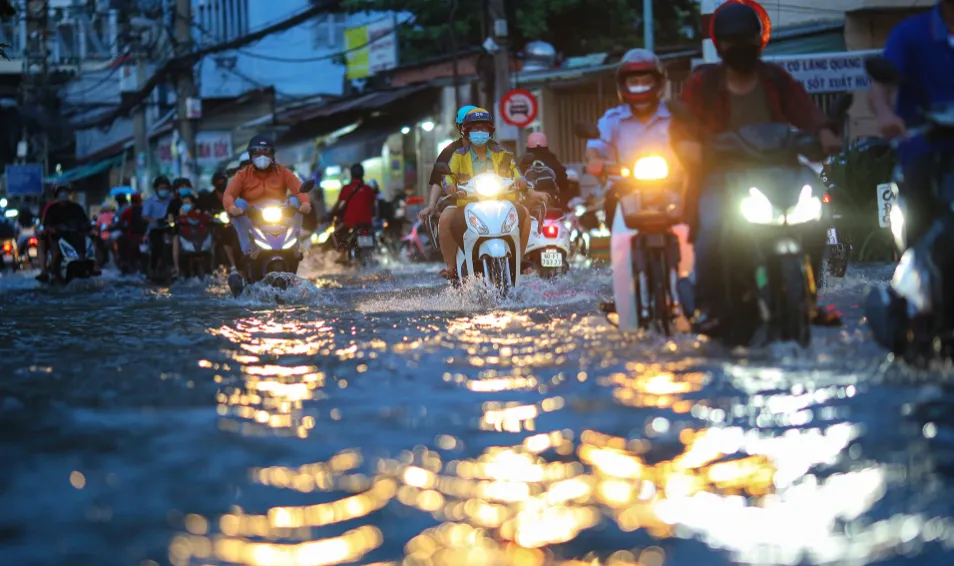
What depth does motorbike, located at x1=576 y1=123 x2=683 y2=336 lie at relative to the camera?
29.0 feet

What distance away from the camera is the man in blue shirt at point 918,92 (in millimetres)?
7102

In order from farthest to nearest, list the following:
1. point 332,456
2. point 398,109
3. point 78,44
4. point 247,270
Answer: point 78,44 → point 398,109 → point 247,270 → point 332,456

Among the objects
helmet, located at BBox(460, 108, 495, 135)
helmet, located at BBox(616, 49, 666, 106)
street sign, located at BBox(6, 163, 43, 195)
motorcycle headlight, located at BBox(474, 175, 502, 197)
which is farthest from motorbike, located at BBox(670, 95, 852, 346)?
street sign, located at BBox(6, 163, 43, 195)

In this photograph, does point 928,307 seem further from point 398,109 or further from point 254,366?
point 398,109

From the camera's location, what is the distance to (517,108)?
26.0 m

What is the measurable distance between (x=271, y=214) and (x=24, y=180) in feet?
156

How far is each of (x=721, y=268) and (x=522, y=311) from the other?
3.93 metres

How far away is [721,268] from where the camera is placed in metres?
8.12

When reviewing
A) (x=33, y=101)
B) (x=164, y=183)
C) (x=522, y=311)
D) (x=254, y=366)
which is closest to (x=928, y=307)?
(x=254, y=366)

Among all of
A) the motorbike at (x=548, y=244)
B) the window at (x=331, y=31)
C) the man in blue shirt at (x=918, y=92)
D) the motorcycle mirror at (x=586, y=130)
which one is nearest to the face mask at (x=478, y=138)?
the motorbike at (x=548, y=244)

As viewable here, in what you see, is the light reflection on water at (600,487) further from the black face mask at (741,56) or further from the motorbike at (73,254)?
the motorbike at (73,254)

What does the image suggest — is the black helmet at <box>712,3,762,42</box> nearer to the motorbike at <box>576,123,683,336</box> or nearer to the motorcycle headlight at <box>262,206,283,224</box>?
the motorbike at <box>576,123,683,336</box>

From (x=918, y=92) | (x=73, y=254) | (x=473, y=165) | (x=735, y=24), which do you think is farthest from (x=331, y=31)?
(x=918, y=92)

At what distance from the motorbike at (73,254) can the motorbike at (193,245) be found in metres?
1.23
